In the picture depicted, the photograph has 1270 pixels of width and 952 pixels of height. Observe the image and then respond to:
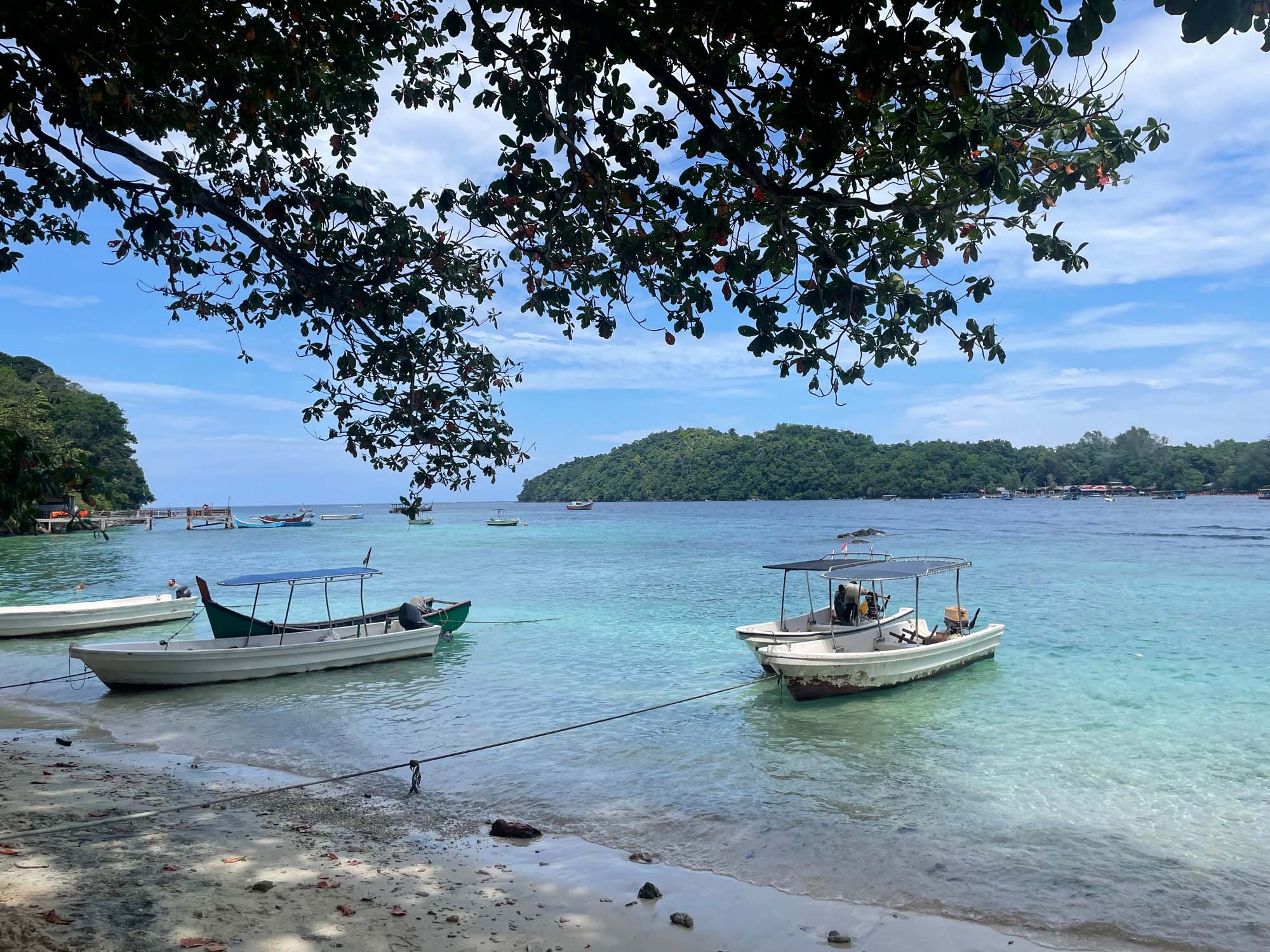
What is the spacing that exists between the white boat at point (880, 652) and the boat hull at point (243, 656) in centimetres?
860

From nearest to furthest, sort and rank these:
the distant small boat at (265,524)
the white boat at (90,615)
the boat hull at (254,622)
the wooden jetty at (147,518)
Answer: the boat hull at (254,622)
the white boat at (90,615)
the wooden jetty at (147,518)
the distant small boat at (265,524)

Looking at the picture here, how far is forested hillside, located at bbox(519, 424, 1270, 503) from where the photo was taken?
137m

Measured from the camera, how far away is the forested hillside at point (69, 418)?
6094 centimetres

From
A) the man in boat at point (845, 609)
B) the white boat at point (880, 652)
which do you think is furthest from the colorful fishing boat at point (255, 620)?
the man in boat at point (845, 609)

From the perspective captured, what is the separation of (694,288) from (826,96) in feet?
6.88

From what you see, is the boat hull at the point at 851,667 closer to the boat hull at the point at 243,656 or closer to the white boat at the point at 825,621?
the white boat at the point at 825,621

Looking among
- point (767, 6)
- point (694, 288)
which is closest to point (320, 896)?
point (694, 288)

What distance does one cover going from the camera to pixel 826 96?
Result: 414 cm

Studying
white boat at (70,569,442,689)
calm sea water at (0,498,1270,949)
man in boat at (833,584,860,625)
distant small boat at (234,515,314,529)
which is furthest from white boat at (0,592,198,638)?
distant small boat at (234,515,314,529)

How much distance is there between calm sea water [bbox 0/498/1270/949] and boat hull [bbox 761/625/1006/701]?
0.32 m

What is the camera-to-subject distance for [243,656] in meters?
14.7

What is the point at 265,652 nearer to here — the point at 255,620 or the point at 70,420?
the point at 255,620

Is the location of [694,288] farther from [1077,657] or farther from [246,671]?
[1077,657]

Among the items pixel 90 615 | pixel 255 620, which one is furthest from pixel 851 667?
pixel 90 615
